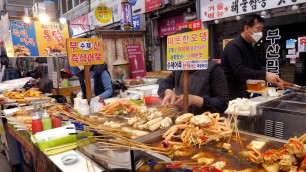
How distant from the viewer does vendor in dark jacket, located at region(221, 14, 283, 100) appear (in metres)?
3.30

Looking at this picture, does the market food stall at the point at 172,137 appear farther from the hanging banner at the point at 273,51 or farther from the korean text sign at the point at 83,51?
the hanging banner at the point at 273,51

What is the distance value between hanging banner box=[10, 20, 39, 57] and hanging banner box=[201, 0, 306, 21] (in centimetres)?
484

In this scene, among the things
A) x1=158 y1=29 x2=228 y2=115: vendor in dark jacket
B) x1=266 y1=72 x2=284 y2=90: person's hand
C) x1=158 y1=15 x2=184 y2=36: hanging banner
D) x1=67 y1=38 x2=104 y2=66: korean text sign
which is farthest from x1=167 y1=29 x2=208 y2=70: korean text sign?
x1=158 y1=15 x2=184 y2=36: hanging banner

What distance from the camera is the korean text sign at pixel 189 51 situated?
1.67 m

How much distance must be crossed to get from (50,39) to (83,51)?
3.22 metres

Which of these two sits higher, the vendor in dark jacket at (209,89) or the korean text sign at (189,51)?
the korean text sign at (189,51)

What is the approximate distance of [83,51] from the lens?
9.32 feet

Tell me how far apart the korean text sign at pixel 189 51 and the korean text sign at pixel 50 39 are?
14.0ft

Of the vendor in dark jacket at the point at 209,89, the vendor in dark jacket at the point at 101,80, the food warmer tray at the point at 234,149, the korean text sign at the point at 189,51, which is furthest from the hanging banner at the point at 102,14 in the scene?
the food warmer tray at the point at 234,149

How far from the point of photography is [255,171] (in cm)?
113

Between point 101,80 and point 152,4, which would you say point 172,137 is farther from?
point 152,4

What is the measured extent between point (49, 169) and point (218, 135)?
5.45 ft

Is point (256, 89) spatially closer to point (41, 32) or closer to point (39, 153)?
point (39, 153)

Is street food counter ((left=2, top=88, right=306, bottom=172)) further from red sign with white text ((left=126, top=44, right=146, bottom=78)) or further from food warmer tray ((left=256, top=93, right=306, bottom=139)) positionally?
red sign with white text ((left=126, top=44, right=146, bottom=78))
